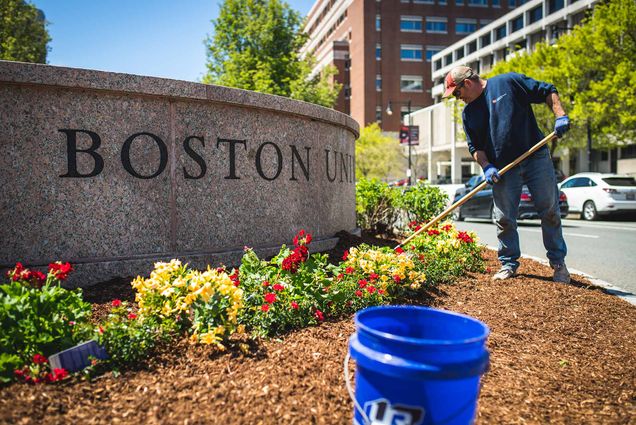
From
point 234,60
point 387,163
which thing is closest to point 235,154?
point 234,60

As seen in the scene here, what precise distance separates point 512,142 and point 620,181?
44.6ft

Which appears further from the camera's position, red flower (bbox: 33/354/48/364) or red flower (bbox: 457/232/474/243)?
red flower (bbox: 457/232/474/243)

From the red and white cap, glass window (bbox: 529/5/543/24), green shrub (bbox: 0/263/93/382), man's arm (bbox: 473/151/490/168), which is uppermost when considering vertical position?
glass window (bbox: 529/5/543/24)

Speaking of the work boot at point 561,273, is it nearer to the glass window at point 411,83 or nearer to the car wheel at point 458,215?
the car wheel at point 458,215

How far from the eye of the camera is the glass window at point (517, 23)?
146 feet

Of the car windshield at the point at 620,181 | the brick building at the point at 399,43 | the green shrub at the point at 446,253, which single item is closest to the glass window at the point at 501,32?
the brick building at the point at 399,43

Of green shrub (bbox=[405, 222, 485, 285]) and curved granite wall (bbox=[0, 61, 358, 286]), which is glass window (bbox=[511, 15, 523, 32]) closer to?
green shrub (bbox=[405, 222, 485, 285])

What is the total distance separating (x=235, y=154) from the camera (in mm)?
4660

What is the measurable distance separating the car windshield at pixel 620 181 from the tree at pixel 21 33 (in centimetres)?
2660

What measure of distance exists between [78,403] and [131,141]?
2550 millimetres

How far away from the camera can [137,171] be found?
4137 millimetres

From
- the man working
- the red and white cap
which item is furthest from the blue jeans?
the red and white cap

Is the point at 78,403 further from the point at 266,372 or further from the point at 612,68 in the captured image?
the point at 612,68

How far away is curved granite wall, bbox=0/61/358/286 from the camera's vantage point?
374 cm
